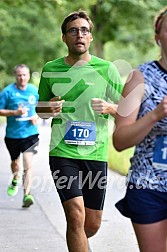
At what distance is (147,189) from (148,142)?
A: 249mm

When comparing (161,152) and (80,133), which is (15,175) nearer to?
(80,133)

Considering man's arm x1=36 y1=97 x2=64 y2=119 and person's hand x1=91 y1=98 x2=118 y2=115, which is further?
man's arm x1=36 y1=97 x2=64 y2=119

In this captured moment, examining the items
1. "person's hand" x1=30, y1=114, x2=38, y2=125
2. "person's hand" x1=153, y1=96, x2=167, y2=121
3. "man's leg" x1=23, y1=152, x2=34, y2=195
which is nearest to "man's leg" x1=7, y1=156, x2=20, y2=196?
"man's leg" x1=23, y1=152, x2=34, y2=195

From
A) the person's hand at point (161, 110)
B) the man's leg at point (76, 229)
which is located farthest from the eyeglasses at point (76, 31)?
the person's hand at point (161, 110)

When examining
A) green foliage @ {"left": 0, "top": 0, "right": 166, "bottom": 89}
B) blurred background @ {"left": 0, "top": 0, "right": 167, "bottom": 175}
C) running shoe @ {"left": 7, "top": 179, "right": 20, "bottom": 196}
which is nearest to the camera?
running shoe @ {"left": 7, "top": 179, "right": 20, "bottom": 196}

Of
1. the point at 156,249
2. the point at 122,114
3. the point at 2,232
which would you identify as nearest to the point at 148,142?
the point at 122,114

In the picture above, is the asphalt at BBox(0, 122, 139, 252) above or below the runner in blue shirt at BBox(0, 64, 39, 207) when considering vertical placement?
below

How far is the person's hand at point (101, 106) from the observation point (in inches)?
230

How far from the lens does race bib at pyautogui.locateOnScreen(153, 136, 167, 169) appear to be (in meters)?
4.05

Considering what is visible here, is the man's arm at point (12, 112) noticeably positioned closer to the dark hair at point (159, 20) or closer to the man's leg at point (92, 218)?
the man's leg at point (92, 218)

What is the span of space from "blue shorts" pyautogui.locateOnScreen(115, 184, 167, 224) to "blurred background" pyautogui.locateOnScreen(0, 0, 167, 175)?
9.27 meters

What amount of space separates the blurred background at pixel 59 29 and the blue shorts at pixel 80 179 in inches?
281

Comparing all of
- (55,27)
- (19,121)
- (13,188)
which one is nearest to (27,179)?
(13,188)

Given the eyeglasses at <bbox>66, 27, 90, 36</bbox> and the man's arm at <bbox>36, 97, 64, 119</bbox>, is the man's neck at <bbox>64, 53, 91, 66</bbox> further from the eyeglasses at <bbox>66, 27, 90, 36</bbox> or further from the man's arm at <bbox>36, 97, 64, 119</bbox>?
the man's arm at <bbox>36, 97, 64, 119</bbox>
